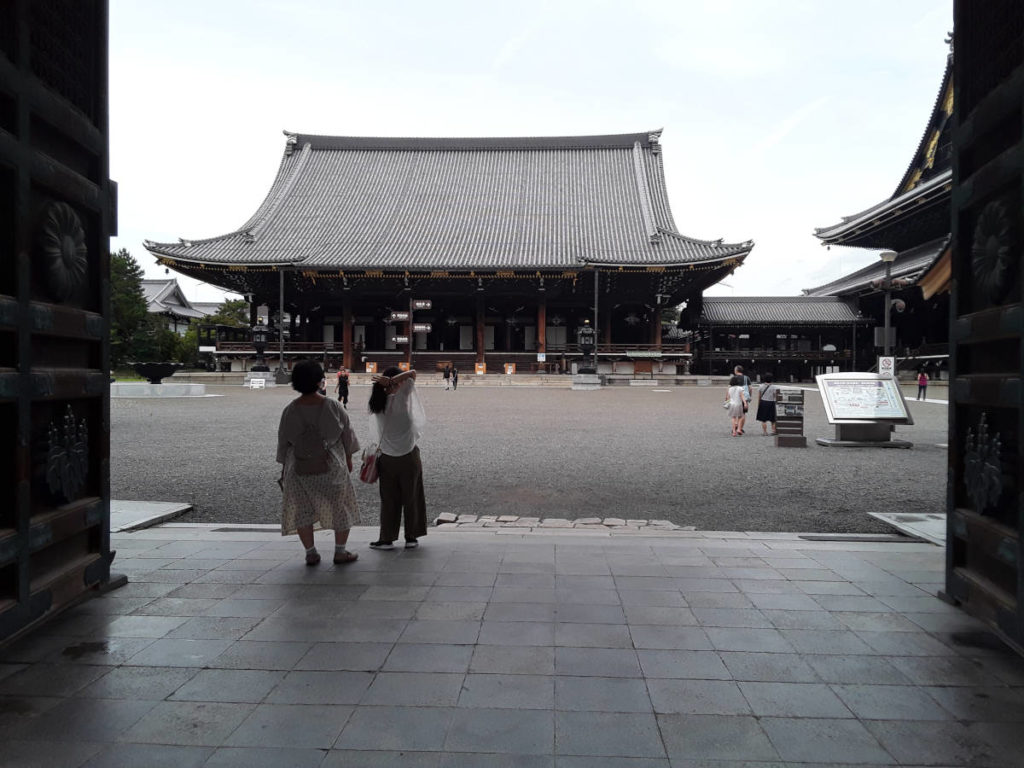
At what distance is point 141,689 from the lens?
267 centimetres

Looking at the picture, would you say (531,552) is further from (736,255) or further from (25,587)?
(736,255)

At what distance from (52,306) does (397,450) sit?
225 centimetres

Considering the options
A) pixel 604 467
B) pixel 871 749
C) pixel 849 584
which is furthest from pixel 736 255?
pixel 871 749

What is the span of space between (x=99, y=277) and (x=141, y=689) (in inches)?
93.0

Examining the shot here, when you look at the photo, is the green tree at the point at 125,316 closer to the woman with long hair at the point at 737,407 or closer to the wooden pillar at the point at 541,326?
the wooden pillar at the point at 541,326

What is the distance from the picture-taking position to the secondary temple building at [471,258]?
32.5 m

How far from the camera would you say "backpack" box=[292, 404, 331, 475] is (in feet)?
13.9

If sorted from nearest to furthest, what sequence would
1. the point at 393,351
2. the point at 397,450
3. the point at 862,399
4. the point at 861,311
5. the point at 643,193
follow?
the point at 397,450
the point at 862,399
the point at 393,351
the point at 861,311
the point at 643,193

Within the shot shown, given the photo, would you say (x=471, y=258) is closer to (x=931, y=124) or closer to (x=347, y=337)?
(x=347, y=337)

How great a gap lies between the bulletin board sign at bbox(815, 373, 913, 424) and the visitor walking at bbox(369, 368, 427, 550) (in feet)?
27.7

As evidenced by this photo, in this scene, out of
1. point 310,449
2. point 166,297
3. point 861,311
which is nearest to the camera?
point 310,449

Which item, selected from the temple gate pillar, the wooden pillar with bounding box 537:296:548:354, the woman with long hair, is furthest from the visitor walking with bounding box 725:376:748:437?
the temple gate pillar

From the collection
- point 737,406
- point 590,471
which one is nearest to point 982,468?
point 590,471

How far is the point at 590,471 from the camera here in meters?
8.41
